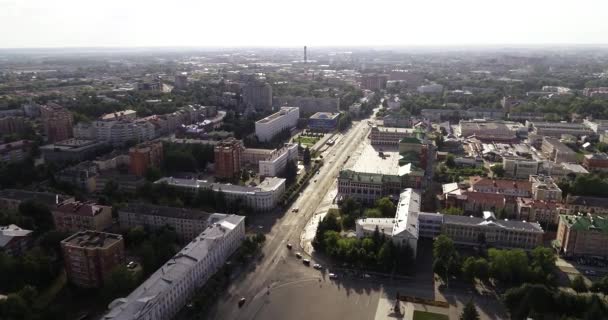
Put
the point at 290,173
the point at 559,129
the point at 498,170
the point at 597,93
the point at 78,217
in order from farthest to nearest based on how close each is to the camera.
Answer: the point at 597,93 < the point at 559,129 < the point at 498,170 < the point at 290,173 < the point at 78,217

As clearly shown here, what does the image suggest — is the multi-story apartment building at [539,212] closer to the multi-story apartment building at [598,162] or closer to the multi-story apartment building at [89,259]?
the multi-story apartment building at [598,162]

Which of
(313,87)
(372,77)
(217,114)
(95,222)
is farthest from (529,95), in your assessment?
(95,222)

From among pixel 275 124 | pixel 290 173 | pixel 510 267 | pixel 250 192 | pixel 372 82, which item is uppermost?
pixel 372 82

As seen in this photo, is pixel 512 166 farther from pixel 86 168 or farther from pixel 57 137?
pixel 57 137

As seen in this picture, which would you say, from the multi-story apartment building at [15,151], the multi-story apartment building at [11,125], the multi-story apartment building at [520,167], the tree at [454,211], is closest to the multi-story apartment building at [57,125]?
the multi-story apartment building at [15,151]

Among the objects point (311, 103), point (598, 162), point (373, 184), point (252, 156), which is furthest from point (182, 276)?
point (311, 103)

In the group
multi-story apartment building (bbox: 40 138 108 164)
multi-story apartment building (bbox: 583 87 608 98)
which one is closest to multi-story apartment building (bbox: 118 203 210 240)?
multi-story apartment building (bbox: 40 138 108 164)

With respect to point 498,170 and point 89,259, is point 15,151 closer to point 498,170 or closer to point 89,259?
point 89,259
